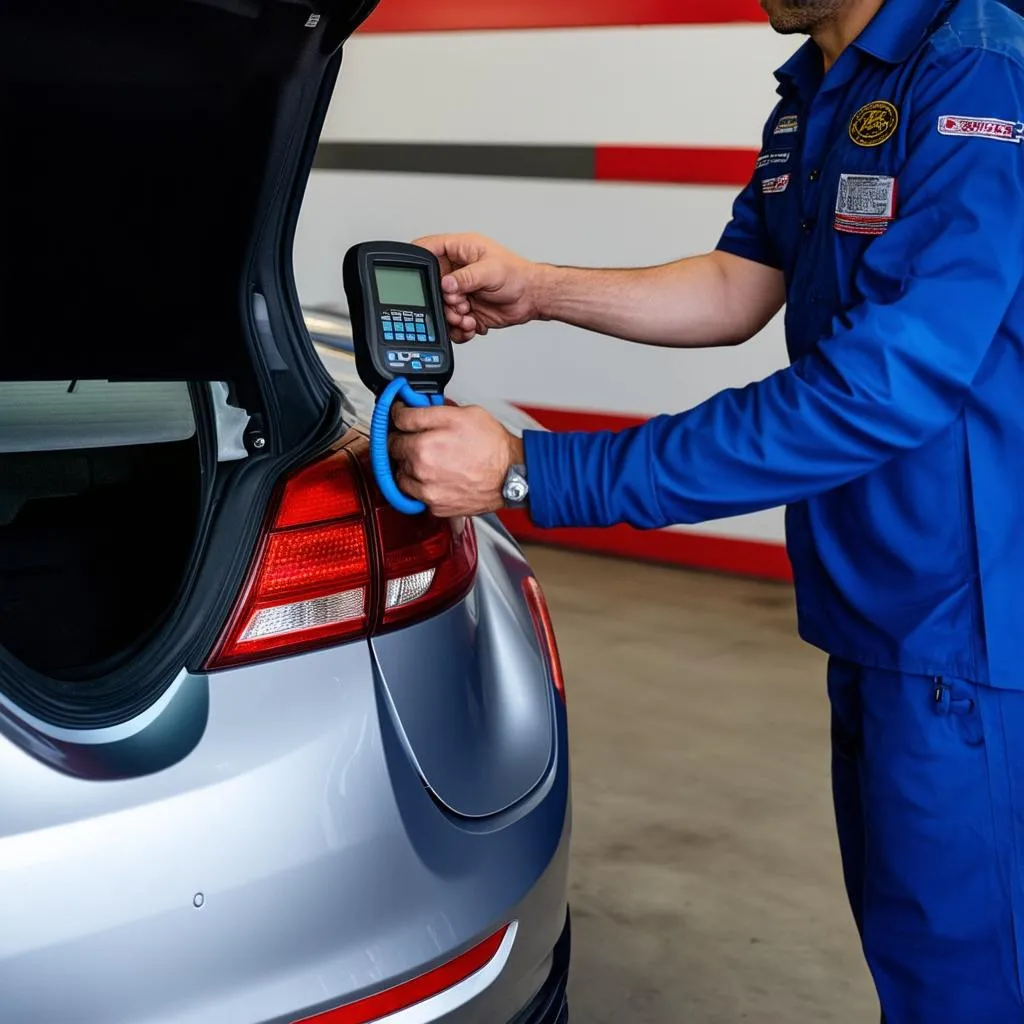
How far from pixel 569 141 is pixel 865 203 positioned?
293 centimetres

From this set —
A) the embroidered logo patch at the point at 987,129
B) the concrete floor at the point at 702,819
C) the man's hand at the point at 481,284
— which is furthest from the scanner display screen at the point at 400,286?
the concrete floor at the point at 702,819

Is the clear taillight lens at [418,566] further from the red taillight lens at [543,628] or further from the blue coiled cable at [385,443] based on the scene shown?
the red taillight lens at [543,628]

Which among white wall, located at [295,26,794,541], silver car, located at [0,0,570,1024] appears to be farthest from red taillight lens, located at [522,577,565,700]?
white wall, located at [295,26,794,541]

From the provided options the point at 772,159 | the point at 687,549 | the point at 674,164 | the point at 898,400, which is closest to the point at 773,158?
the point at 772,159

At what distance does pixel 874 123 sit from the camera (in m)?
1.28

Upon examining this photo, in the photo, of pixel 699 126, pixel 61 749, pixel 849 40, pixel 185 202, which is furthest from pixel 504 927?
pixel 699 126

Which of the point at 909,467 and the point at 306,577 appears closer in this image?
the point at 306,577

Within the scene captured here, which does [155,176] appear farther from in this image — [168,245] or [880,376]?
[880,376]

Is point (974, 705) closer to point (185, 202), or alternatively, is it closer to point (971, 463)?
point (971, 463)

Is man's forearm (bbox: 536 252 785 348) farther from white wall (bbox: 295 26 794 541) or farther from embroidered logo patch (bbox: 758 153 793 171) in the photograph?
white wall (bbox: 295 26 794 541)

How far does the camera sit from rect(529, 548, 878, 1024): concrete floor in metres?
1.99

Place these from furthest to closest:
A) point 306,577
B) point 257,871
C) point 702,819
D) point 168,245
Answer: point 702,819 → point 168,245 → point 306,577 → point 257,871

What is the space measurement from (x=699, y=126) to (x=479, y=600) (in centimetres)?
279

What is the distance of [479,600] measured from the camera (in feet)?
4.41
